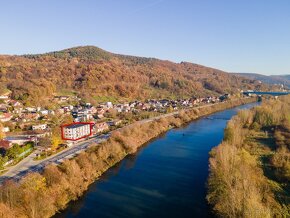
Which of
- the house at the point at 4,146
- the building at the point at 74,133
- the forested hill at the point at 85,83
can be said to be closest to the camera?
the house at the point at 4,146

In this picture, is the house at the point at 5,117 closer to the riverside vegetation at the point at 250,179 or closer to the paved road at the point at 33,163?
the paved road at the point at 33,163

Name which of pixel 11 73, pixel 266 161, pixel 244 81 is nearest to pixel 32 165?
pixel 266 161

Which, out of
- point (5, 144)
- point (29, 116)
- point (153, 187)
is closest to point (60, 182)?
point (153, 187)

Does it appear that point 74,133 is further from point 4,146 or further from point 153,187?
point 153,187

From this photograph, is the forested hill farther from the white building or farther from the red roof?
the red roof

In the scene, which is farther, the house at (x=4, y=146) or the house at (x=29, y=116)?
the house at (x=29, y=116)

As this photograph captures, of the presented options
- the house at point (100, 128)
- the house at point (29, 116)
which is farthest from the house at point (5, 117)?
the house at point (100, 128)
